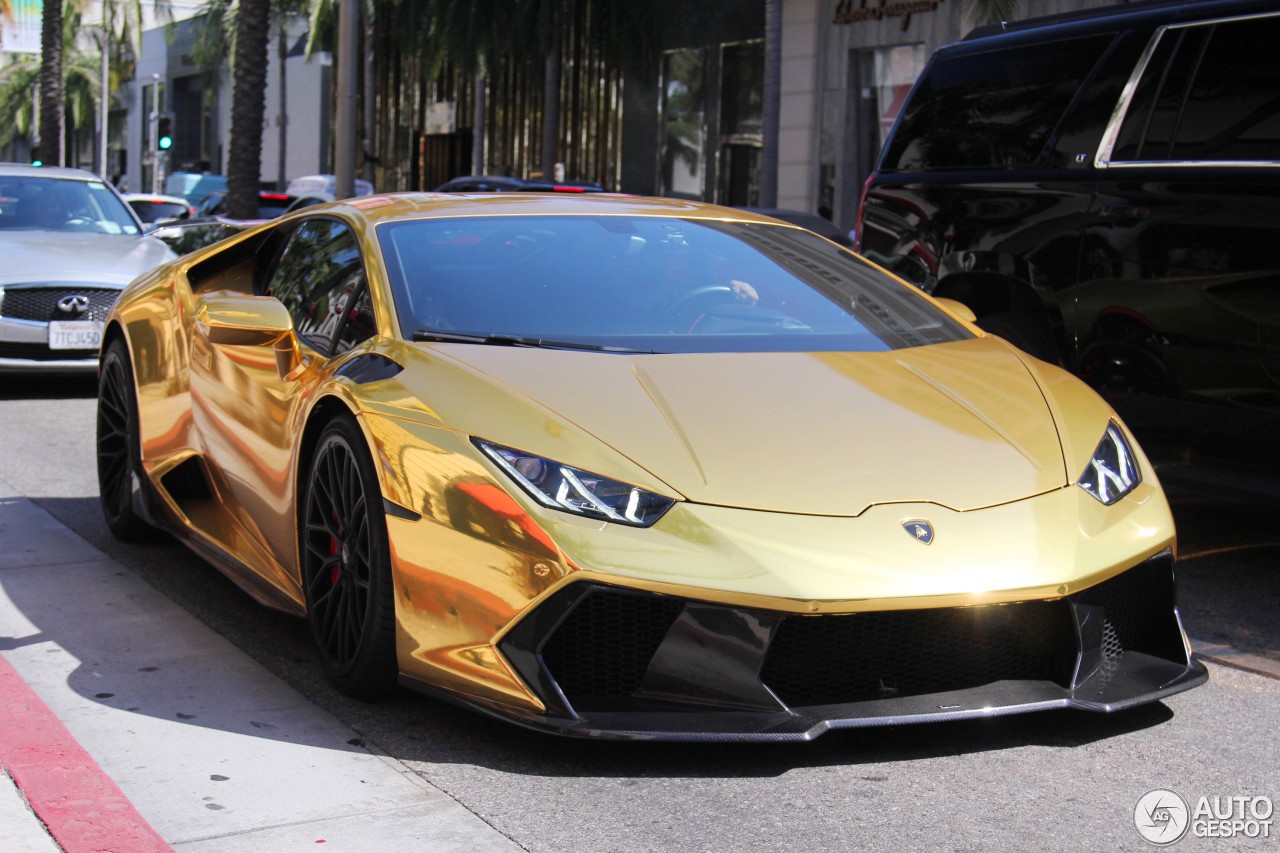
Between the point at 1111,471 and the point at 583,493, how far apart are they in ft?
4.44

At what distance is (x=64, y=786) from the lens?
11.2 ft

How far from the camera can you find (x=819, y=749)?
3.70 m

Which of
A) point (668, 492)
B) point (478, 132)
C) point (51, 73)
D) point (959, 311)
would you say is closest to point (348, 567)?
point (668, 492)

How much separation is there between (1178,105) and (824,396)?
259cm

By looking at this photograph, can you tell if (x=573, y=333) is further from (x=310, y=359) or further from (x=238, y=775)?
(x=238, y=775)

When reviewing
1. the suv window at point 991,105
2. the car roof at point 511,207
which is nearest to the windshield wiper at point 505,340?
the car roof at point 511,207

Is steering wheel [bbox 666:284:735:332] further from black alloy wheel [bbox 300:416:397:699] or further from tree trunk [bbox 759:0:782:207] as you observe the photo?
tree trunk [bbox 759:0:782:207]

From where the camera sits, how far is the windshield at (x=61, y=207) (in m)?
11.6

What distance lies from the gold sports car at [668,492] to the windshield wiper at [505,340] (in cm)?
1

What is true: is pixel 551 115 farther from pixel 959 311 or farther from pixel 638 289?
pixel 638 289

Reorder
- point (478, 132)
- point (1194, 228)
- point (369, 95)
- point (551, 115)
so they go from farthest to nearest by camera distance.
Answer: point (369, 95) < point (478, 132) < point (551, 115) < point (1194, 228)

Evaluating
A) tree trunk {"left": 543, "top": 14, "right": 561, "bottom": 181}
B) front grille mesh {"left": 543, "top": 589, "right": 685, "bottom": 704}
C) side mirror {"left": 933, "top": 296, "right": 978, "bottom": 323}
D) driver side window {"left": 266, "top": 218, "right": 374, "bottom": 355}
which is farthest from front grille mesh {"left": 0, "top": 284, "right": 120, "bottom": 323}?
tree trunk {"left": 543, "top": 14, "right": 561, "bottom": 181}

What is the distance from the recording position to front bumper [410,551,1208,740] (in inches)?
132

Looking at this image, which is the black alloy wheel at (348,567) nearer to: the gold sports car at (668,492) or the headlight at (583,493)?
the gold sports car at (668,492)
